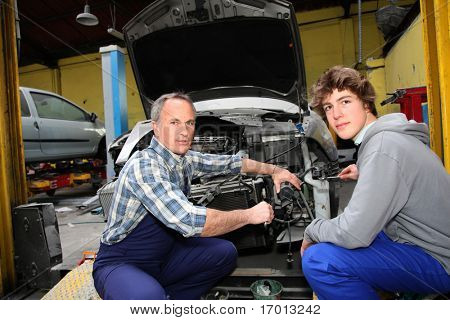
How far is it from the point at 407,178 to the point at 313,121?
1439 mm

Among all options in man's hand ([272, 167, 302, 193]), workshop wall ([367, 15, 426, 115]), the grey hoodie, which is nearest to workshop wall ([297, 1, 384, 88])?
workshop wall ([367, 15, 426, 115])

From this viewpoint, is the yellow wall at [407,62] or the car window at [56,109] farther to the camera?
the car window at [56,109]

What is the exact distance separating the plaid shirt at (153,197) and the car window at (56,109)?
4.16m

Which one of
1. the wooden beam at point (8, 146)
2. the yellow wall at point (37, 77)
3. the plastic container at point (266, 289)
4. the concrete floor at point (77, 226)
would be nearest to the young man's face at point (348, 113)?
the plastic container at point (266, 289)

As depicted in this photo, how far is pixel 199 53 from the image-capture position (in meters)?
2.69

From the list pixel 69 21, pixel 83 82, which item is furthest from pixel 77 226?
pixel 83 82

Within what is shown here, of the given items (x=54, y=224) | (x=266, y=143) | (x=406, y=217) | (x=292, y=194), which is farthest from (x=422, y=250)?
(x=54, y=224)

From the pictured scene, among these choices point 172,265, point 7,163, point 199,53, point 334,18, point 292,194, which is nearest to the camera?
point 172,265

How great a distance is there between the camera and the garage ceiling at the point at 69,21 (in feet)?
25.0

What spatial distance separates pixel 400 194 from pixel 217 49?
2050 millimetres

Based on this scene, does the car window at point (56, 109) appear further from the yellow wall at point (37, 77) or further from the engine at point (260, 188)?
the yellow wall at point (37, 77)

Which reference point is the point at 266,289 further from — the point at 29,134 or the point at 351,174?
the point at 29,134

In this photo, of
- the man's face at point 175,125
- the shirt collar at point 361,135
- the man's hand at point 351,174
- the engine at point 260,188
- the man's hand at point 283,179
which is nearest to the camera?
the shirt collar at point 361,135
